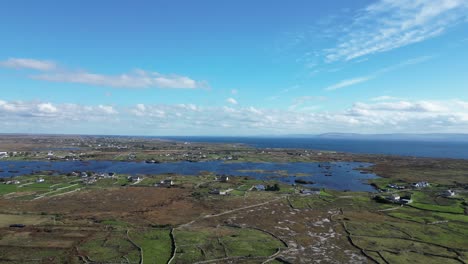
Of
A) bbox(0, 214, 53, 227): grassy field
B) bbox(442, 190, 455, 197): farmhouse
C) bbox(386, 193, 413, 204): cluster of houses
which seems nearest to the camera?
bbox(0, 214, 53, 227): grassy field

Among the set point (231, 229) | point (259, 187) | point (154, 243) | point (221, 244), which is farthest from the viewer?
point (259, 187)

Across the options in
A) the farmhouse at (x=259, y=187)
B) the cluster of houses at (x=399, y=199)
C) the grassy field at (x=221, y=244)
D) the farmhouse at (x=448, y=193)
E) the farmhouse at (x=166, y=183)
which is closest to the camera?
the grassy field at (x=221, y=244)

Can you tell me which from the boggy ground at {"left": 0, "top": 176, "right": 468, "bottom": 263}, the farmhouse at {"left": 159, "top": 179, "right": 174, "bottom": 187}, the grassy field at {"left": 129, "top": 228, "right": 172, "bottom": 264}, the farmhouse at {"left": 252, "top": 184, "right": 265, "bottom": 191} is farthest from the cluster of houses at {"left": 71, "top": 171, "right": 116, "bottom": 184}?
the grassy field at {"left": 129, "top": 228, "right": 172, "bottom": 264}

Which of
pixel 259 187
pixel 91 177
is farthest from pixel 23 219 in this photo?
pixel 259 187

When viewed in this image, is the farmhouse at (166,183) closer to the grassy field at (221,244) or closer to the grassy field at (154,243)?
the grassy field at (154,243)

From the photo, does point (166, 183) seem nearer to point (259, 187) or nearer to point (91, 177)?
point (91, 177)

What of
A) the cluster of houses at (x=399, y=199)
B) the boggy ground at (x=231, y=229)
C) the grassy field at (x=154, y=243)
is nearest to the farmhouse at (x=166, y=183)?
the boggy ground at (x=231, y=229)

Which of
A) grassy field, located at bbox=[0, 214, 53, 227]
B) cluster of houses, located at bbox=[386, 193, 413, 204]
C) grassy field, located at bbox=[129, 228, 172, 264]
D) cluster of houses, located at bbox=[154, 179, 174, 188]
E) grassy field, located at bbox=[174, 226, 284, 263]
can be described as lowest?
grassy field, located at bbox=[0, 214, 53, 227]

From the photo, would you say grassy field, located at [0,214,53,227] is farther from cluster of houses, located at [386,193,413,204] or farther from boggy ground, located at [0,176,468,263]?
cluster of houses, located at [386,193,413,204]

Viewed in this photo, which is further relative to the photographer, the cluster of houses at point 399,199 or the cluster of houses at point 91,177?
the cluster of houses at point 91,177

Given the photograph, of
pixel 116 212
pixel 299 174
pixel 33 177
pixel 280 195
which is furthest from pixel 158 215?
pixel 299 174

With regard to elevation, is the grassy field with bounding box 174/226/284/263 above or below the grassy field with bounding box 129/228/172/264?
above
